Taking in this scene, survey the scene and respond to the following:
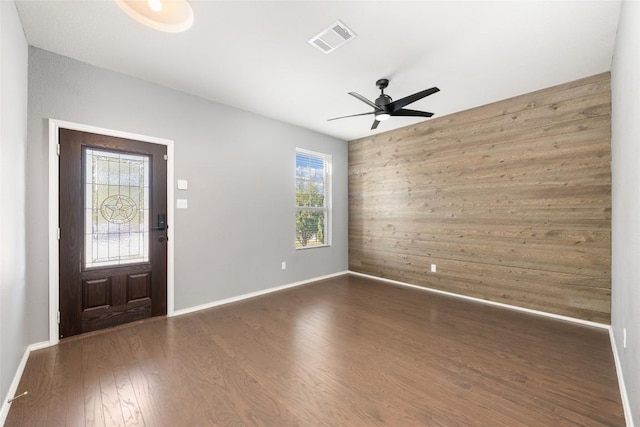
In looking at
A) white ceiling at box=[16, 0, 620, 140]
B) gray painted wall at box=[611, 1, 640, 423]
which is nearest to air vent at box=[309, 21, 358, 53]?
white ceiling at box=[16, 0, 620, 140]

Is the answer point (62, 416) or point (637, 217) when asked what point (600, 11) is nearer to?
point (637, 217)

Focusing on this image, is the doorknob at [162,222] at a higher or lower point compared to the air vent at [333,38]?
lower

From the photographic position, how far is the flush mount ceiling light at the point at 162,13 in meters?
2.03

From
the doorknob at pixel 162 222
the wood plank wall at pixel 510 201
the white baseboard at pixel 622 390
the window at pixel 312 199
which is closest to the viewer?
the white baseboard at pixel 622 390

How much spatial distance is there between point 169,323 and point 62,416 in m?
1.42

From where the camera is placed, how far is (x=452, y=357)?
2348 mm

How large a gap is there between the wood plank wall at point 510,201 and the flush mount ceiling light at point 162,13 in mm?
3643

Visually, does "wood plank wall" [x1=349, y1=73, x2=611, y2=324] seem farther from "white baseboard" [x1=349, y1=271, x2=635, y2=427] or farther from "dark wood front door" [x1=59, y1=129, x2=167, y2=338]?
"dark wood front door" [x1=59, y1=129, x2=167, y2=338]

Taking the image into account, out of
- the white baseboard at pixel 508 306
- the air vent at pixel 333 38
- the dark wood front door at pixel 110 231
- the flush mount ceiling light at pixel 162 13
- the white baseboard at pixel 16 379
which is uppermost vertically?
the flush mount ceiling light at pixel 162 13

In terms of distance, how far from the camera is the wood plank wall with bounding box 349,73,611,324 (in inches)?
117

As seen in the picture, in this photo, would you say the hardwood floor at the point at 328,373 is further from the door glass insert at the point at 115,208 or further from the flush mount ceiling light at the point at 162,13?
the flush mount ceiling light at the point at 162,13

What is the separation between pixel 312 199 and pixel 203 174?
2.10m

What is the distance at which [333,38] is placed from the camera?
2346mm

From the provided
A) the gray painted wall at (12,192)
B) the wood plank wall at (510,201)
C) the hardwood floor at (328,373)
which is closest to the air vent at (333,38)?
the gray painted wall at (12,192)
